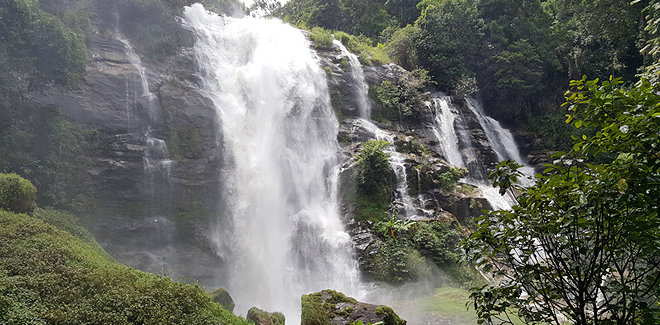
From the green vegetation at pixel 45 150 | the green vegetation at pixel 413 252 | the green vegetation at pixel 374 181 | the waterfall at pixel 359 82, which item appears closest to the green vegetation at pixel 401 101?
the waterfall at pixel 359 82

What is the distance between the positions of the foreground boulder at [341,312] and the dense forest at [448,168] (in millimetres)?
1728

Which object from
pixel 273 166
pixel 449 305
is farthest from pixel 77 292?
pixel 273 166

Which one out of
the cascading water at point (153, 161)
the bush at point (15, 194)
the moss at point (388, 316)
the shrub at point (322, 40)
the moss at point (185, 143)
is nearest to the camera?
the moss at point (388, 316)

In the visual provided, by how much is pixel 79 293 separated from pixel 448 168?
51.0 feet

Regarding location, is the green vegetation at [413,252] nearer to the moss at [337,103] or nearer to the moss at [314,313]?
the moss at [314,313]

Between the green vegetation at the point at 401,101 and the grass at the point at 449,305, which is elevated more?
the green vegetation at the point at 401,101

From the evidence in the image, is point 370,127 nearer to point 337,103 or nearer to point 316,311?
point 337,103

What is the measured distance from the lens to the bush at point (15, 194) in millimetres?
8961

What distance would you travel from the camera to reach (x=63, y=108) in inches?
553

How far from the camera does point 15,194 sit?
365 inches

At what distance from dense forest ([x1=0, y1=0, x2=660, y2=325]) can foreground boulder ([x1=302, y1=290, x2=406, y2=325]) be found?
173cm

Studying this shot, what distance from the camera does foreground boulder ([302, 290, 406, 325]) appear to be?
23.8ft

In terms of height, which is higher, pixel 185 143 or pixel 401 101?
pixel 401 101

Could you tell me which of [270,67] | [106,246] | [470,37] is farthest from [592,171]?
[470,37]
